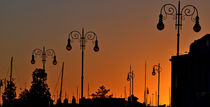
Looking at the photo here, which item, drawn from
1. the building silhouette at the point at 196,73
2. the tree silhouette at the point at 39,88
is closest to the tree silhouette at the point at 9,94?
the tree silhouette at the point at 39,88

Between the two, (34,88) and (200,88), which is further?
(34,88)

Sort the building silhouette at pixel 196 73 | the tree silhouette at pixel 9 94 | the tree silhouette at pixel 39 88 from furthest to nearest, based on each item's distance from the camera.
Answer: the tree silhouette at pixel 9 94 < the tree silhouette at pixel 39 88 < the building silhouette at pixel 196 73

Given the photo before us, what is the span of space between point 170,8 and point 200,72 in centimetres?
2597

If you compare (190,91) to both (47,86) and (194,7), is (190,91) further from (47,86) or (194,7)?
(194,7)

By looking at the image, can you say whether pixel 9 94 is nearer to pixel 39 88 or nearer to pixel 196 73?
pixel 39 88

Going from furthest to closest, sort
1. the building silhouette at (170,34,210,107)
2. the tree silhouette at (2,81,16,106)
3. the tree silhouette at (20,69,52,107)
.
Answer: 1. the tree silhouette at (2,81,16,106)
2. the tree silhouette at (20,69,52,107)
3. the building silhouette at (170,34,210,107)

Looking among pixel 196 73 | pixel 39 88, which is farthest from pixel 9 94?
pixel 196 73

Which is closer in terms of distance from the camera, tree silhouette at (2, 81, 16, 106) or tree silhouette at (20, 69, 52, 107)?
tree silhouette at (20, 69, 52, 107)

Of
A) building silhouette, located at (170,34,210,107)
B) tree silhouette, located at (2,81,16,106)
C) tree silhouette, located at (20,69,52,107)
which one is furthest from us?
tree silhouette, located at (2,81,16,106)

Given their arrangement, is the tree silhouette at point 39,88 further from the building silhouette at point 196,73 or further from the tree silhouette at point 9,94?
the tree silhouette at point 9,94

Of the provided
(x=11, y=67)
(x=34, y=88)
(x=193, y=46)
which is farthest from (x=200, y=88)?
(x=11, y=67)

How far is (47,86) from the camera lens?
69812mm

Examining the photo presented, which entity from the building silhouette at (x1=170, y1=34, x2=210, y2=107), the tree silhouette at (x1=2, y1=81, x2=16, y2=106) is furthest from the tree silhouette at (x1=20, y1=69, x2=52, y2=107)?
the tree silhouette at (x1=2, y1=81, x2=16, y2=106)

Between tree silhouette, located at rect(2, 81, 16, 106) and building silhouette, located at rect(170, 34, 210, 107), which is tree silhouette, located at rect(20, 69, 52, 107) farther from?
tree silhouette, located at rect(2, 81, 16, 106)
